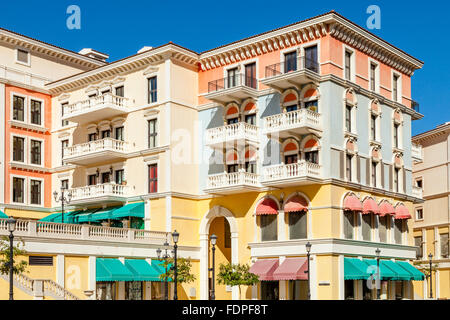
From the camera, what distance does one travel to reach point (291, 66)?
1564 inches

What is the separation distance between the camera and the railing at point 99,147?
144ft

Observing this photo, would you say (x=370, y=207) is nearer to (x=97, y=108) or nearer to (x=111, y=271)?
(x=111, y=271)

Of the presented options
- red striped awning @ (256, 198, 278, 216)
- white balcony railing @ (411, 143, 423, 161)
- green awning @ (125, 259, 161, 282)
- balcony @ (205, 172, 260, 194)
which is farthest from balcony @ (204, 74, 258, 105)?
white balcony railing @ (411, 143, 423, 161)

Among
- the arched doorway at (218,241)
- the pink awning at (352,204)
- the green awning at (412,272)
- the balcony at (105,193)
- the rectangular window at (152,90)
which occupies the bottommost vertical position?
the green awning at (412,272)

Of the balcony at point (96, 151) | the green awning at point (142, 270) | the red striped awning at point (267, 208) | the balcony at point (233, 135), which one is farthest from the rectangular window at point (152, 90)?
the green awning at point (142, 270)

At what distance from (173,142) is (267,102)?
6.53 meters

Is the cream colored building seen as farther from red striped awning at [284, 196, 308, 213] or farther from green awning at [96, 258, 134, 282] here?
green awning at [96, 258, 134, 282]

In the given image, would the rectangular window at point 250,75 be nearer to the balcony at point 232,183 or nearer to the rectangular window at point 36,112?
the balcony at point 232,183

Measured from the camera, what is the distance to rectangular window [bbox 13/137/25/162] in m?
47.4

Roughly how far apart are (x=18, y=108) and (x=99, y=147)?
7.71 meters

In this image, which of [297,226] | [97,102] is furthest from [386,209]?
[97,102]

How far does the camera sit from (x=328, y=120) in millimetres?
37781

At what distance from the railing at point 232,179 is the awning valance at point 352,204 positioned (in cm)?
545
